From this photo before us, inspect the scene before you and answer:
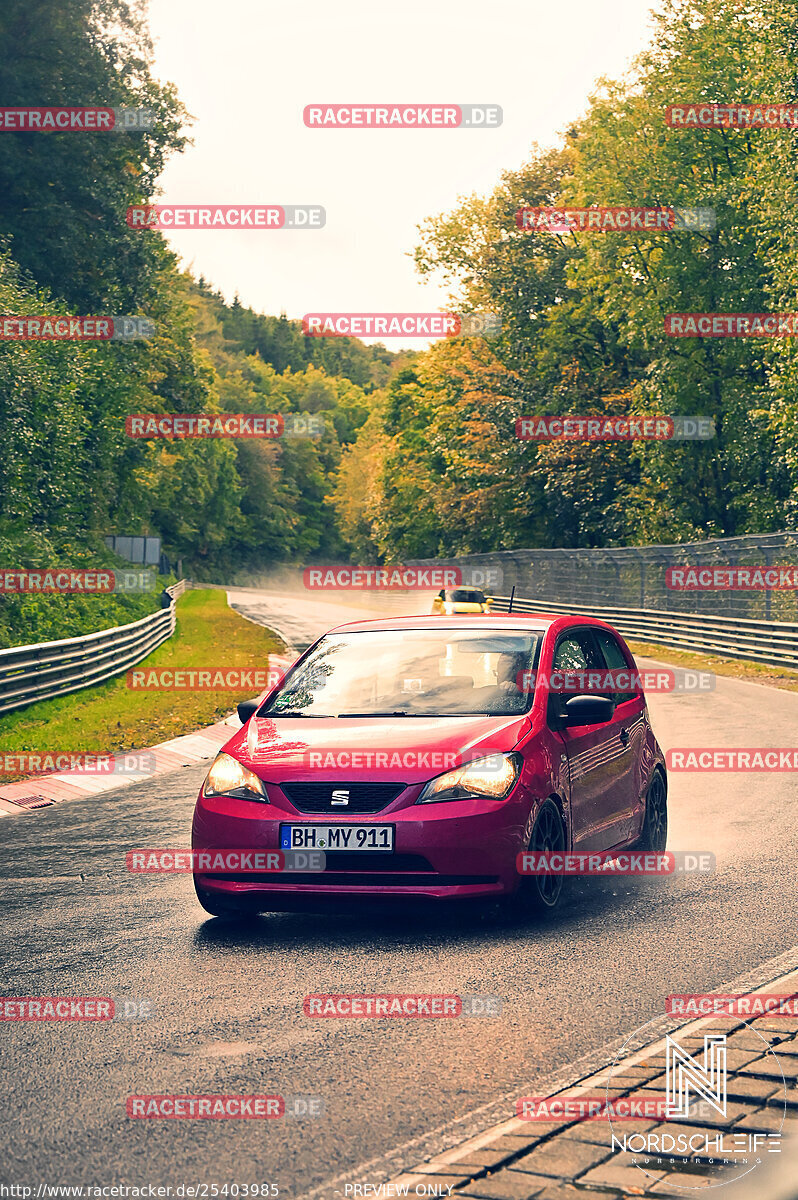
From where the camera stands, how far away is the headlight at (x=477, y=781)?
695 cm

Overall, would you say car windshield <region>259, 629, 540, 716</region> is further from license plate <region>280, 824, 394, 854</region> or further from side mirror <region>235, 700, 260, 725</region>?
license plate <region>280, 824, 394, 854</region>

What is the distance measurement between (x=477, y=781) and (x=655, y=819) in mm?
2586

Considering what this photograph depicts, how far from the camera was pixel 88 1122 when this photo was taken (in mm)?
4328

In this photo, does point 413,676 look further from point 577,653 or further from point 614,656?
point 614,656

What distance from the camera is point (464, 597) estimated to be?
39.9 m

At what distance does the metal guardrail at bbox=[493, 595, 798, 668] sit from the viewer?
27.1 meters

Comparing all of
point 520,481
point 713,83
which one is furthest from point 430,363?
point 713,83

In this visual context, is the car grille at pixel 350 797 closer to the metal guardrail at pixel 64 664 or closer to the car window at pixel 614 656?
the car window at pixel 614 656

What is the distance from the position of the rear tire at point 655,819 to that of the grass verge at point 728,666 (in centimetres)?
1444

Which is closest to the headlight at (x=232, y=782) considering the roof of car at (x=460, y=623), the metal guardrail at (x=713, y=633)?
the roof of car at (x=460, y=623)

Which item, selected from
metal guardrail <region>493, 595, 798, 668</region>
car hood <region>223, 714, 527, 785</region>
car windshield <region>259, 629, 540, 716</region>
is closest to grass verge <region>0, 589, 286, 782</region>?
metal guardrail <region>493, 595, 798, 668</region>

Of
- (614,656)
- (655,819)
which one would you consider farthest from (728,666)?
(655,819)

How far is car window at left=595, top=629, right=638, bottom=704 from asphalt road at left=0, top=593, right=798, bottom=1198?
1.23 m

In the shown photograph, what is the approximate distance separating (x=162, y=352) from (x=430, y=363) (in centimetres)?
2019
